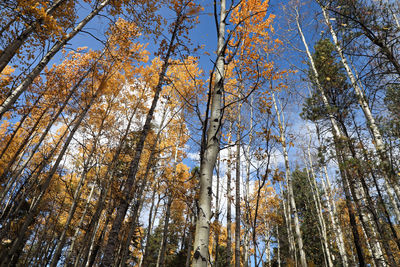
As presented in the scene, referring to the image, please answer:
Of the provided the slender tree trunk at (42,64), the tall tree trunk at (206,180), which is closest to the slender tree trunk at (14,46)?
the slender tree trunk at (42,64)

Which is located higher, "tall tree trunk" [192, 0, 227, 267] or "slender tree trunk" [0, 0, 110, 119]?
"slender tree trunk" [0, 0, 110, 119]

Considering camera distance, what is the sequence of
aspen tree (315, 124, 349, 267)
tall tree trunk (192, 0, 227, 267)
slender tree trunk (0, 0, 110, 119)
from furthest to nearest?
aspen tree (315, 124, 349, 267) < slender tree trunk (0, 0, 110, 119) < tall tree trunk (192, 0, 227, 267)

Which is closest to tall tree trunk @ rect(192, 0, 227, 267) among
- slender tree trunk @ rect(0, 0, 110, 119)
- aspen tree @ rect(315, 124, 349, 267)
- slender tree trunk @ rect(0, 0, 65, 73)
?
slender tree trunk @ rect(0, 0, 65, 73)

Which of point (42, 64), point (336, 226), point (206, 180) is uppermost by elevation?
point (42, 64)

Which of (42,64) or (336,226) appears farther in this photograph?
(336,226)

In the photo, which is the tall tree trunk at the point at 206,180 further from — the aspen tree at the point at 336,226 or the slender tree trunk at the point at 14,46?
the aspen tree at the point at 336,226

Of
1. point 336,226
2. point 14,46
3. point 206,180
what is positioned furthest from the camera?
point 336,226

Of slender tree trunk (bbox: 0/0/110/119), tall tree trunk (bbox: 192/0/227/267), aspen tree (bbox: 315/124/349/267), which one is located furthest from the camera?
aspen tree (bbox: 315/124/349/267)

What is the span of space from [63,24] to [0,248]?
12.2 metres

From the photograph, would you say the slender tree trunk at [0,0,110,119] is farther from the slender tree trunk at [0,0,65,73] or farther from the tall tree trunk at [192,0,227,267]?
Result: the tall tree trunk at [192,0,227,267]

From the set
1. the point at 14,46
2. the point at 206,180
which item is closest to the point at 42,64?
the point at 14,46

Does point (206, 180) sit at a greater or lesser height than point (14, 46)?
lesser

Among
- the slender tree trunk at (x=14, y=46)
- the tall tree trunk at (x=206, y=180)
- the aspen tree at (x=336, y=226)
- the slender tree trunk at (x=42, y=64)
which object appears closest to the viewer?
the tall tree trunk at (x=206, y=180)

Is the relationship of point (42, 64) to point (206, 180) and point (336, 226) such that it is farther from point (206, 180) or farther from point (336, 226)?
point (336, 226)
